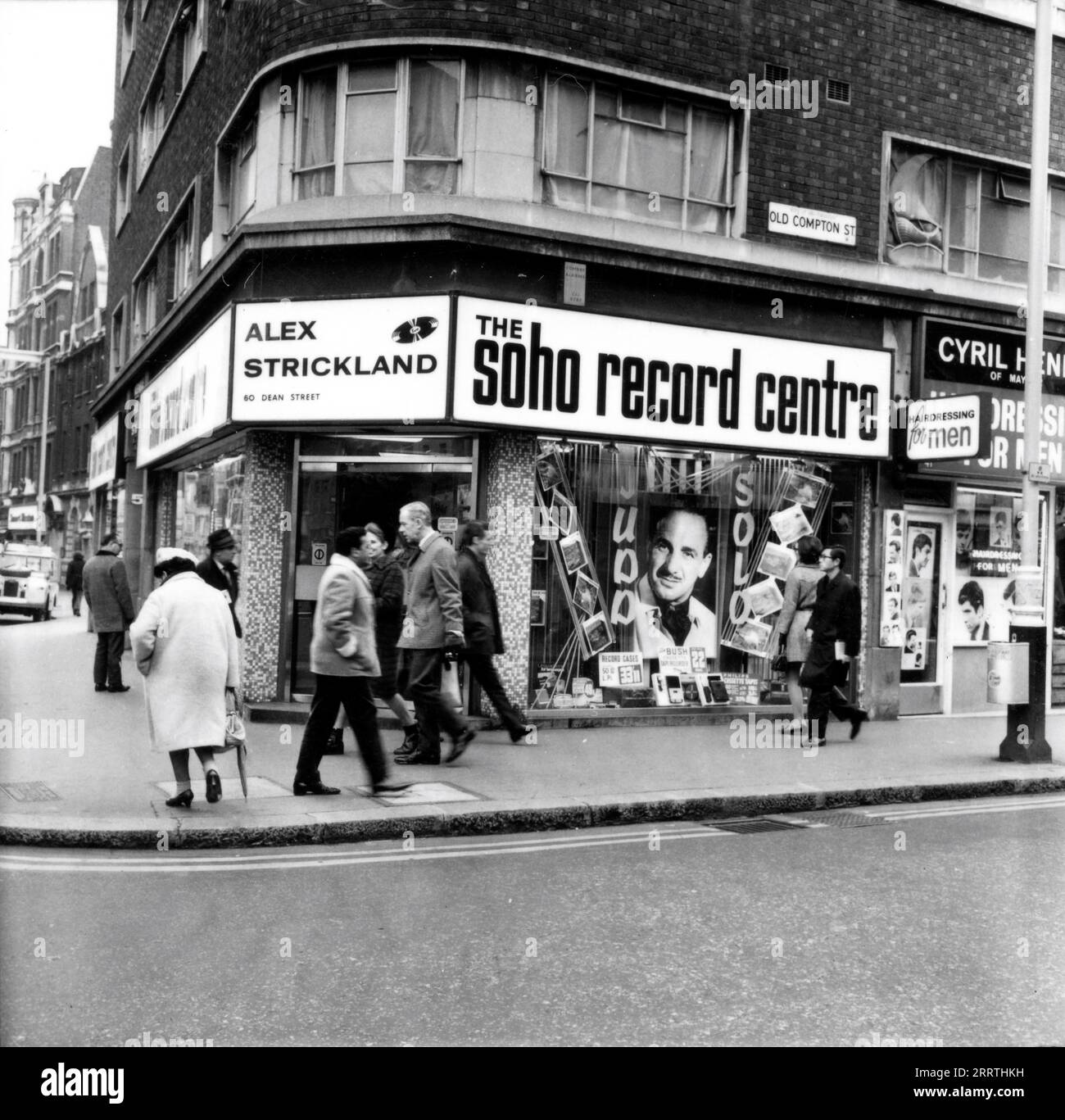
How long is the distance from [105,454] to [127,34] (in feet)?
29.8

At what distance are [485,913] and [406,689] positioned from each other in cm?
416

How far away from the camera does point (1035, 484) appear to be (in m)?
10.8

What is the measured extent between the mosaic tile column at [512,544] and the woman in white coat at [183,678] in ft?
14.7

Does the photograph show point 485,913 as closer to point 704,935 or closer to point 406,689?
point 704,935

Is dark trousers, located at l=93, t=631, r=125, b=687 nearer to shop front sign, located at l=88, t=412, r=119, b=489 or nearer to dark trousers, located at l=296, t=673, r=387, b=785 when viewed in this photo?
dark trousers, located at l=296, t=673, r=387, b=785

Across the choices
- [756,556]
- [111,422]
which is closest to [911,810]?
[756,556]

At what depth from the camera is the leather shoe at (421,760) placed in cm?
959

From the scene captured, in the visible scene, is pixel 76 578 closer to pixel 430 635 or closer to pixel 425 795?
pixel 430 635

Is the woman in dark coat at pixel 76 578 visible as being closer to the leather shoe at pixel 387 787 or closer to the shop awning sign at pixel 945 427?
the shop awning sign at pixel 945 427

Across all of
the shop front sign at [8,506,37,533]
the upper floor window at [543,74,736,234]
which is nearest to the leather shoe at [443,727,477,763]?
the upper floor window at [543,74,736,234]

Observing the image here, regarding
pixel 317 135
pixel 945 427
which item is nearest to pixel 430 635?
pixel 317 135

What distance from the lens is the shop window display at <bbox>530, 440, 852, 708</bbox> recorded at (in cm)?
1238

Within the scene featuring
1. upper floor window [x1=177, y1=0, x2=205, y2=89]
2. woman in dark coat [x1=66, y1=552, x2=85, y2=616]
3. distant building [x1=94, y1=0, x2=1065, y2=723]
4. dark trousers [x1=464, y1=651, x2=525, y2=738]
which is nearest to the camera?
dark trousers [x1=464, y1=651, x2=525, y2=738]

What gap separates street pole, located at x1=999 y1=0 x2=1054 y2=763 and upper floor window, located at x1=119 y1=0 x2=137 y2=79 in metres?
20.2
